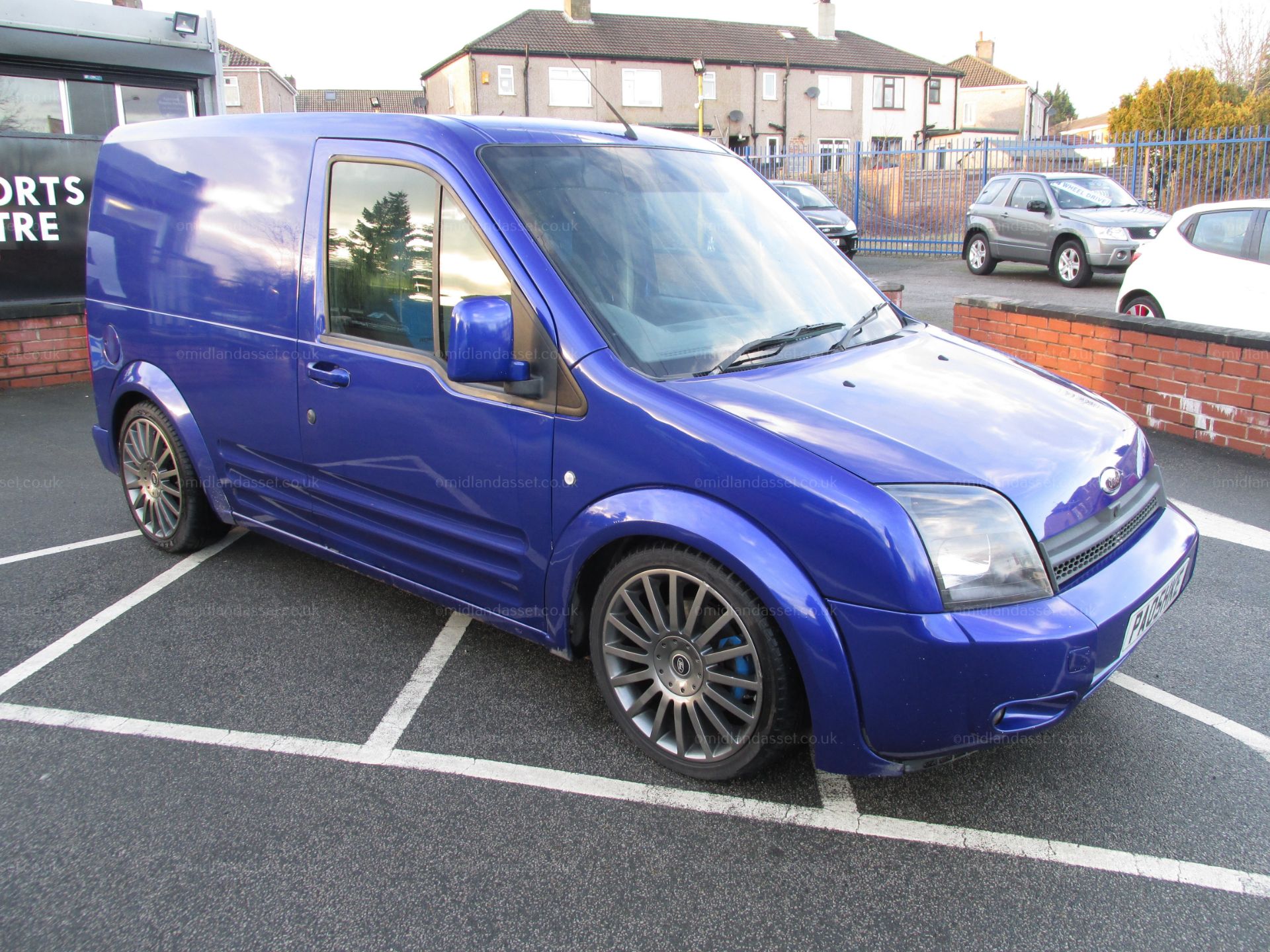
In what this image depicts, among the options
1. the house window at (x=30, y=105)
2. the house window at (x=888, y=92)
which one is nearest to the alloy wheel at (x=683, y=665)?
the house window at (x=30, y=105)

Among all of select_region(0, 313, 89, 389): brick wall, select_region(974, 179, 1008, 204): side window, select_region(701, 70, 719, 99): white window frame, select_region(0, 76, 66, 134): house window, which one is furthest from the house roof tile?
select_region(0, 313, 89, 389): brick wall

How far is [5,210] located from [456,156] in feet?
26.1

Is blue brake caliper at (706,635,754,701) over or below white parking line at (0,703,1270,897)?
over

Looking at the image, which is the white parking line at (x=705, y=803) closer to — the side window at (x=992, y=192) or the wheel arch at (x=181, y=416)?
the wheel arch at (x=181, y=416)

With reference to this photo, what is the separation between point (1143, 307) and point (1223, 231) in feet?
2.96

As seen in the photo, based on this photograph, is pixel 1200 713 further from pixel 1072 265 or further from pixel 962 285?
pixel 962 285

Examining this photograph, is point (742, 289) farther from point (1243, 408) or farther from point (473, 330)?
point (1243, 408)

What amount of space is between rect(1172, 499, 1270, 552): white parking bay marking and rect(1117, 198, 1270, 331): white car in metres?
2.97

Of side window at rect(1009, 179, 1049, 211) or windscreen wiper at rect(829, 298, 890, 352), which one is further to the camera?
side window at rect(1009, 179, 1049, 211)

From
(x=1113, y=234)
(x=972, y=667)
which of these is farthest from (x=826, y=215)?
(x=972, y=667)

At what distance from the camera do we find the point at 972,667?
2.44 meters

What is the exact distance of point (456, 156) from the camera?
10.7 ft

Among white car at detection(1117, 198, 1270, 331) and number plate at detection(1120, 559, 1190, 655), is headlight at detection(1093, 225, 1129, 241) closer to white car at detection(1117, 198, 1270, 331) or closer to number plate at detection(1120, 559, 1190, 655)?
white car at detection(1117, 198, 1270, 331)

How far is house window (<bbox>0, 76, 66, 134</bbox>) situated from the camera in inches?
368
